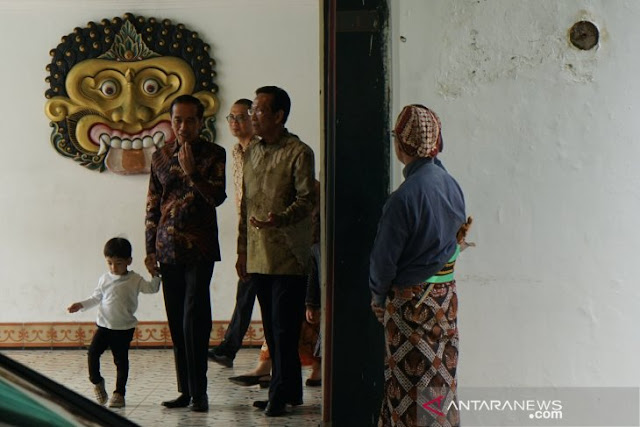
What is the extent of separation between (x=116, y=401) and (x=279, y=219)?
4.91 ft

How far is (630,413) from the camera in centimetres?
332

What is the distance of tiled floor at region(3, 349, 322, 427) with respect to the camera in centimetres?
429

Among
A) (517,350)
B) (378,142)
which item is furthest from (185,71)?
(517,350)

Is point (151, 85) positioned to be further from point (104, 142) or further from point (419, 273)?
point (419, 273)

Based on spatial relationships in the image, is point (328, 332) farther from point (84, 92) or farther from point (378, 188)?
point (84, 92)

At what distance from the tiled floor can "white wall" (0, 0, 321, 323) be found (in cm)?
40

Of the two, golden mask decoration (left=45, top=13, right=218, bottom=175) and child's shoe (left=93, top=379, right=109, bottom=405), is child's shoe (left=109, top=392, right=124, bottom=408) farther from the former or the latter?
golden mask decoration (left=45, top=13, right=218, bottom=175)

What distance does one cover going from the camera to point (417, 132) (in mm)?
2973

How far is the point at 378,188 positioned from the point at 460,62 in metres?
0.57

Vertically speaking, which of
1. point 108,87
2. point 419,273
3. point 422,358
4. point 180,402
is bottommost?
point 180,402

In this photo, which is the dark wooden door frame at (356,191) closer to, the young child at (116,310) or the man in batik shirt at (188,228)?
the man in batik shirt at (188,228)

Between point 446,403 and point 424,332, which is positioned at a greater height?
point 424,332

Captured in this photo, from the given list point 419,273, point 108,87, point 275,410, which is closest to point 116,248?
point 275,410

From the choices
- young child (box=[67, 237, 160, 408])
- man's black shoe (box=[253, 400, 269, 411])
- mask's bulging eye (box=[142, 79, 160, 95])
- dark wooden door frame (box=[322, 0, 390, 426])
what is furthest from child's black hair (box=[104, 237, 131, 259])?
mask's bulging eye (box=[142, 79, 160, 95])
